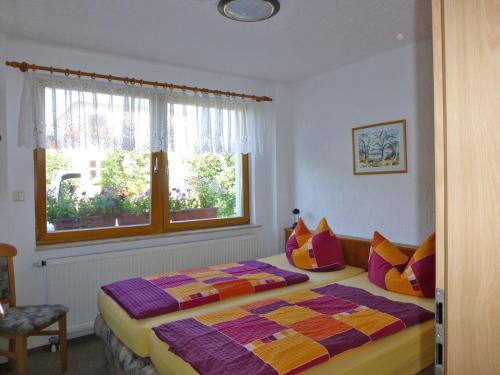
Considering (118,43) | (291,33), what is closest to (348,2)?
(291,33)

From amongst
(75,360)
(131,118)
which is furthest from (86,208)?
(75,360)

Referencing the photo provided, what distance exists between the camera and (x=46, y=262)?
2.85m

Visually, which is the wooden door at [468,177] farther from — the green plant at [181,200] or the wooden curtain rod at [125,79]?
the green plant at [181,200]

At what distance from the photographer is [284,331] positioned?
178cm

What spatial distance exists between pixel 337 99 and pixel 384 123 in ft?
2.10

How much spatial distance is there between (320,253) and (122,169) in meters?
1.95

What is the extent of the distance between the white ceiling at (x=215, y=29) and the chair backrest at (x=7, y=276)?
1.60 meters

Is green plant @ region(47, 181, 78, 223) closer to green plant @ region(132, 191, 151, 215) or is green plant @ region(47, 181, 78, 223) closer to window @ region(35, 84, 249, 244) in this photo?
window @ region(35, 84, 249, 244)

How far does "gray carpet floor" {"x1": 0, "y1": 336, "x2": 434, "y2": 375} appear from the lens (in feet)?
8.44

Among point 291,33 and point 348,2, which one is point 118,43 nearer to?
point 291,33

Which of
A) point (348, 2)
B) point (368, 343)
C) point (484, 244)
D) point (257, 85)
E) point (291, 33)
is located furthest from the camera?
point (257, 85)

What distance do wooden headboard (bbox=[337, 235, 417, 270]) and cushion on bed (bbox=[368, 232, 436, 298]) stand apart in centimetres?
33

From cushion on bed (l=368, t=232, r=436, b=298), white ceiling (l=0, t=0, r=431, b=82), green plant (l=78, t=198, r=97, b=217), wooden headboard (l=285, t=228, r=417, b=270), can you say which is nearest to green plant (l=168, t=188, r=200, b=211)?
green plant (l=78, t=198, r=97, b=217)

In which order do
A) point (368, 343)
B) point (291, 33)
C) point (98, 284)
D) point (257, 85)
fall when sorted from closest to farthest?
point (368, 343), point (291, 33), point (98, 284), point (257, 85)
